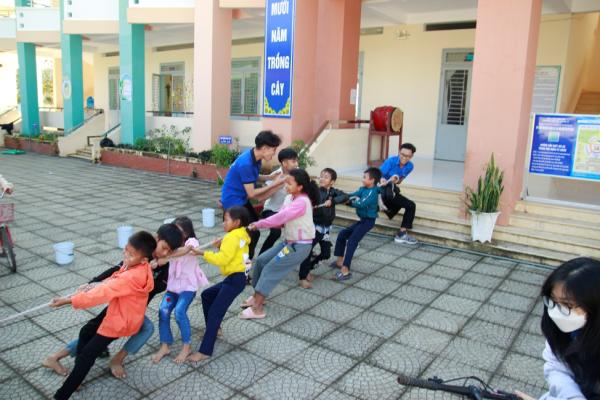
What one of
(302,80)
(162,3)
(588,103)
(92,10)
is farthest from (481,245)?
(92,10)

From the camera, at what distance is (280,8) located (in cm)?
834

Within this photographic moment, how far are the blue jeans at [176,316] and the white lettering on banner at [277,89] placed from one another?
5.95 m

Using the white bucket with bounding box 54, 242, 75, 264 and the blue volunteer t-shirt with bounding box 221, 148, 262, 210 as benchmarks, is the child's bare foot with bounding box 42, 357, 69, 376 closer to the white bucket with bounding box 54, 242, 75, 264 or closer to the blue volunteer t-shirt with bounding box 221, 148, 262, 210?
the blue volunteer t-shirt with bounding box 221, 148, 262, 210

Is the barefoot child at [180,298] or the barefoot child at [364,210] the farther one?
the barefoot child at [364,210]

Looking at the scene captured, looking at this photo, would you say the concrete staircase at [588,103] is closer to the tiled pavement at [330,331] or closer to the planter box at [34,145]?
the tiled pavement at [330,331]

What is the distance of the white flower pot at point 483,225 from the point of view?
5953mm

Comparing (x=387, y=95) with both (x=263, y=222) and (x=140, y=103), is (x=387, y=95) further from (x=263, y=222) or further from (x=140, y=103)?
(x=263, y=222)

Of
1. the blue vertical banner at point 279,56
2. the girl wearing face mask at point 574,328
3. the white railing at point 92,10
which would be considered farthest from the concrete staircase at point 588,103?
the white railing at point 92,10

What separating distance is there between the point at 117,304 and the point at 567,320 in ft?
8.12

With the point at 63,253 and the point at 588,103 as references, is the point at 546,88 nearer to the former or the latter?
the point at 588,103

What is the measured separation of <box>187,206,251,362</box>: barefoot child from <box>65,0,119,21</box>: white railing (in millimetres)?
13086

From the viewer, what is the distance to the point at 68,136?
50.9 feet

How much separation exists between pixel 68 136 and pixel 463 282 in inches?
579

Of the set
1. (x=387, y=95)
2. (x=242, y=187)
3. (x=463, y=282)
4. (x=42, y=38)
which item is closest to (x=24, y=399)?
(x=242, y=187)
